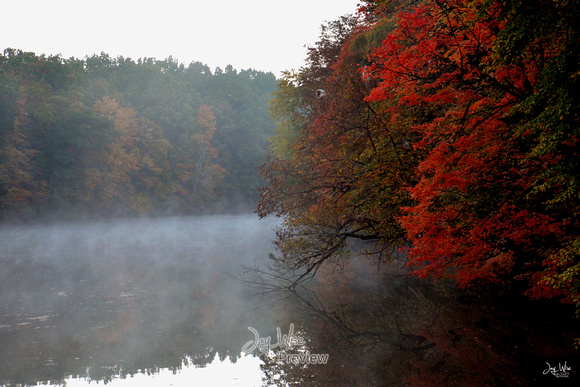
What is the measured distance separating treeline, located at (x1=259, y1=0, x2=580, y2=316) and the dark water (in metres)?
1.53

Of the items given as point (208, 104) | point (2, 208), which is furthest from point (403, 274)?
point (208, 104)

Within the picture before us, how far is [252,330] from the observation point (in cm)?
1224

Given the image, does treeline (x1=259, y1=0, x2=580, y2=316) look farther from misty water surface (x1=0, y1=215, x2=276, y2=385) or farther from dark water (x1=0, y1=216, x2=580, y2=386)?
misty water surface (x1=0, y1=215, x2=276, y2=385)

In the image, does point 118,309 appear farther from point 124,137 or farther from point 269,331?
point 124,137

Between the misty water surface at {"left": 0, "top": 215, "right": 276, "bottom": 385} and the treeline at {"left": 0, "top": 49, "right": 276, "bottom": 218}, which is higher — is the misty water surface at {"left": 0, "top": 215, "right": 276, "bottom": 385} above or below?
below

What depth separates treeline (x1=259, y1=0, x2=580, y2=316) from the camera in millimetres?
6750

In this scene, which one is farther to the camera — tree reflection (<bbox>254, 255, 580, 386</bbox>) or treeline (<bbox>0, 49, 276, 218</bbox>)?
treeline (<bbox>0, 49, 276, 218</bbox>)

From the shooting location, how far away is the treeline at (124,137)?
40.9 metres

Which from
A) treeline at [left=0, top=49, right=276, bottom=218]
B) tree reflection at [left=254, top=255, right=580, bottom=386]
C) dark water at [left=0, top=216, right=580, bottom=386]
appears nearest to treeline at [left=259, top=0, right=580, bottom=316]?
tree reflection at [left=254, top=255, right=580, bottom=386]

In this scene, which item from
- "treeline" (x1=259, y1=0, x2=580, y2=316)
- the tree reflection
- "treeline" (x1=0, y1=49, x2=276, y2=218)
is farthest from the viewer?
"treeline" (x1=0, y1=49, x2=276, y2=218)

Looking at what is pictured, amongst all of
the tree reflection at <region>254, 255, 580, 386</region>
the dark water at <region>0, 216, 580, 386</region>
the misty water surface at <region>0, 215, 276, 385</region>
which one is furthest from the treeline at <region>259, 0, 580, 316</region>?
the misty water surface at <region>0, 215, 276, 385</region>

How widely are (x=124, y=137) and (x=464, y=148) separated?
5026 centimetres

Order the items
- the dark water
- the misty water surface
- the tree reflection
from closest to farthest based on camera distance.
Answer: the tree reflection < the dark water < the misty water surface

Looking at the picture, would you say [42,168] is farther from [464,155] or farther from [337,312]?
[464,155]
